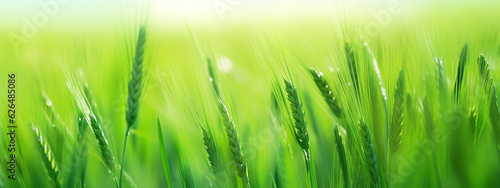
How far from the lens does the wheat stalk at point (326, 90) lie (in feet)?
1.90

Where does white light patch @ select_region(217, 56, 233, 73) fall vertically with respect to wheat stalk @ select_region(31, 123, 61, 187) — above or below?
above

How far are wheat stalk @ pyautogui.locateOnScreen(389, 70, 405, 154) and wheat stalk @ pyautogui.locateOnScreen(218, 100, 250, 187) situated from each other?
0.69 ft

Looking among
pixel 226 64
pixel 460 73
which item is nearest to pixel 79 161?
pixel 226 64

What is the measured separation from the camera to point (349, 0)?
72 centimetres

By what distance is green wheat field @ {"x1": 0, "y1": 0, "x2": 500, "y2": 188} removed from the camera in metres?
0.58

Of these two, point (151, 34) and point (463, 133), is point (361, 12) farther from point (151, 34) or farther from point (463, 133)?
point (151, 34)

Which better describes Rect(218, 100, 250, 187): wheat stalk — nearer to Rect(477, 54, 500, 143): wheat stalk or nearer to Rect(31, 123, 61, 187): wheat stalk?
Rect(31, 123, 61, 187): wheat stalk

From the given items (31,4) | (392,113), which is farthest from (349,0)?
(31,4)

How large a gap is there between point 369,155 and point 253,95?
29 centimetres

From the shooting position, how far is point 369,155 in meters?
0.55

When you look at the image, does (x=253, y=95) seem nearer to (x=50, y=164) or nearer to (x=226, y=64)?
(x=226, y=64)

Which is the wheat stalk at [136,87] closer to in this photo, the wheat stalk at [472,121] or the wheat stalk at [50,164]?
the wheat stalk at [50,164]

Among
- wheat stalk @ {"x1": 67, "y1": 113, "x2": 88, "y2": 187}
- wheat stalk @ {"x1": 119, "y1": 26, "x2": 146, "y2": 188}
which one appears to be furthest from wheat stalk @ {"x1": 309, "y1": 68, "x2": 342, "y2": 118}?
wheat stalk @ {"x1": 67, "y1": 113, "x2": 88, "y2": 187}

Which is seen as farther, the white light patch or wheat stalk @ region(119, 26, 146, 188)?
the white light patch
